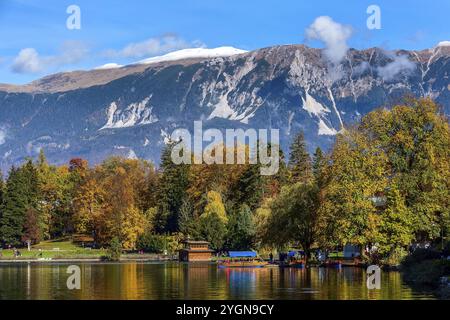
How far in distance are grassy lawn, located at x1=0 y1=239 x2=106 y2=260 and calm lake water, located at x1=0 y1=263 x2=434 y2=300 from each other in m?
48.2

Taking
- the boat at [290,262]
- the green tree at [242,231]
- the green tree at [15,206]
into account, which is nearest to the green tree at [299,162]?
the green tree at [242,231]

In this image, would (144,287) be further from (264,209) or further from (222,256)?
(222,256)

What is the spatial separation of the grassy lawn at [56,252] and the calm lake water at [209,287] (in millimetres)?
48232

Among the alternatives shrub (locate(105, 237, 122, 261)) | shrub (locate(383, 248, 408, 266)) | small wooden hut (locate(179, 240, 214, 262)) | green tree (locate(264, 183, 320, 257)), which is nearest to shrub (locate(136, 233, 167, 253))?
shrub (locate(105, 237, 122, 261))

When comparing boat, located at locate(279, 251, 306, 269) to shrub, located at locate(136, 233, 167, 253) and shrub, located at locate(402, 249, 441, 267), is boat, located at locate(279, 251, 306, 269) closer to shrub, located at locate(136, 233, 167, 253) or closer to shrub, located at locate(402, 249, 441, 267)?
shrub, located at locate(402, 249, 441, 267)

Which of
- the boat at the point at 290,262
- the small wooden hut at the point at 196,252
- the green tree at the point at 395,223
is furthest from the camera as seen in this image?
the small wooden hut at the point at 196,252

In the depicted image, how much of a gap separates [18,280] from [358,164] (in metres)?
31.1

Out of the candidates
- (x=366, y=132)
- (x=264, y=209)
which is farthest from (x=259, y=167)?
(x=366, y=132)

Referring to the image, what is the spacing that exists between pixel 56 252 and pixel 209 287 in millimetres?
73323

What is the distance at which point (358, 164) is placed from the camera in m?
75.6

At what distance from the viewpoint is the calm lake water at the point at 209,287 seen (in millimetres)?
49062

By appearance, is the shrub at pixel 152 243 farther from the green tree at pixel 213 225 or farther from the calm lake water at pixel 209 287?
the calm lake water at pixel 209 287

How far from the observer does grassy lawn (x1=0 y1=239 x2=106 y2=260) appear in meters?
121

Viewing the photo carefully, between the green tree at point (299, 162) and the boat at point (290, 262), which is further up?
the green tree at point (299, 162)
